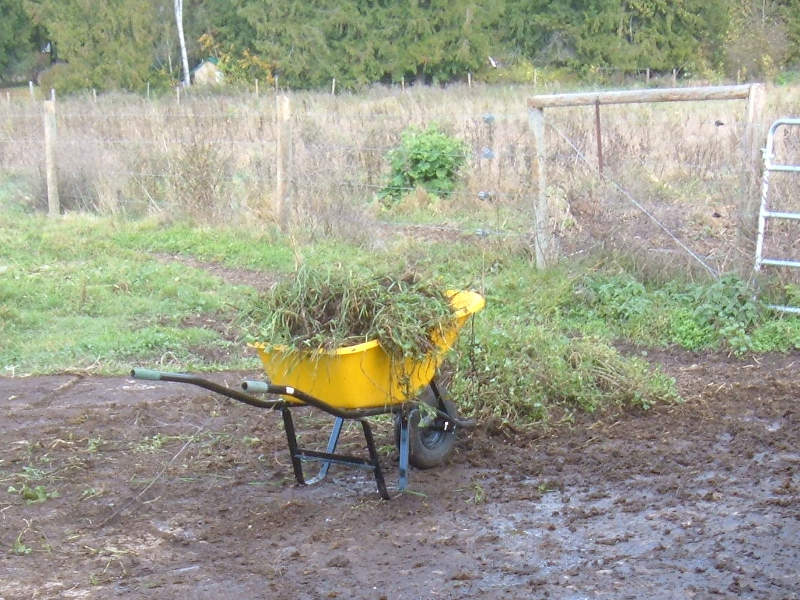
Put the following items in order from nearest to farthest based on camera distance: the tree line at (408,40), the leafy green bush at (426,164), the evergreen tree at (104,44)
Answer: the leafy green bush at (426,164) → the tree line at (408,40) → the evergreen tree at (104,44)

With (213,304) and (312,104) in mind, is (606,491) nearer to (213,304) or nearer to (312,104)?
(213,304)

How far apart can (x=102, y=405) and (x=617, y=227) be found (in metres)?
4.95

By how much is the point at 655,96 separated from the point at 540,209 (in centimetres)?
158

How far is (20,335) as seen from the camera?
8.23 meters

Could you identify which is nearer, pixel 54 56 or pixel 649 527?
pixel 649 527

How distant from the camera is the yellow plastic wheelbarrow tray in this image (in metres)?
4.73

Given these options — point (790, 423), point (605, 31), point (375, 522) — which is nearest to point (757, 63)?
point (605, 31)

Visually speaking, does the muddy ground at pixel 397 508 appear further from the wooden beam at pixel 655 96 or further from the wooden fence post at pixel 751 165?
the wooden beam at pixel 655 96

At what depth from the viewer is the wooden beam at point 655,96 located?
26.7 ft

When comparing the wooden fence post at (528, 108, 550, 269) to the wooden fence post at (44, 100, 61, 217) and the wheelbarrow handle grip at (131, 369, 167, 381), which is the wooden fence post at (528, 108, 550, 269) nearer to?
the wheelbarrow handle grip at (131, 369, 167, 381)

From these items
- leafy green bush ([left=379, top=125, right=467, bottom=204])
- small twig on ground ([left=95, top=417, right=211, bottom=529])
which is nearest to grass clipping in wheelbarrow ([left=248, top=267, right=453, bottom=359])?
small twig on ground ([left=95, top=417, right=211, bottom=529])

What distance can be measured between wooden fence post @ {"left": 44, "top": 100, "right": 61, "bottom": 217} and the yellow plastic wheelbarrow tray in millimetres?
10023

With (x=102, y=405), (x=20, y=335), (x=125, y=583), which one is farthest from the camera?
(x=20, y=335)

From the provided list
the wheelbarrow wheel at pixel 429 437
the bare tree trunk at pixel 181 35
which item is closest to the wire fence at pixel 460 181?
the wheelbarrow wheel at pixel 429 437
